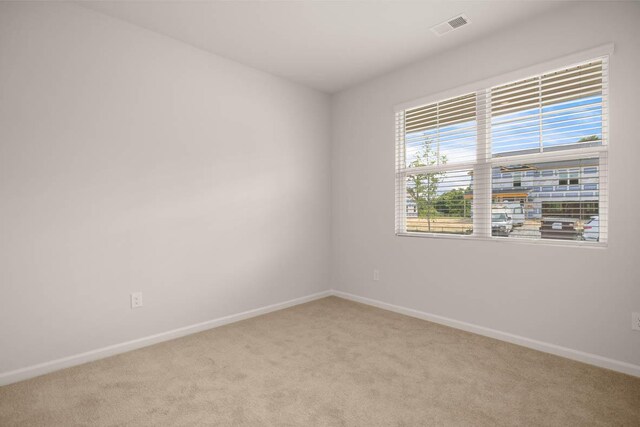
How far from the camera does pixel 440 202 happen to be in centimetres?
332

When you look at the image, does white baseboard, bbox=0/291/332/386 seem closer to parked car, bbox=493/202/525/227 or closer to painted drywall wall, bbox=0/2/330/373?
painted drywall wall, bbox=0/2/330/373

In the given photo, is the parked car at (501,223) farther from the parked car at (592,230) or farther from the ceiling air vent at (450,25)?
the ceiling air vent at (450,25)

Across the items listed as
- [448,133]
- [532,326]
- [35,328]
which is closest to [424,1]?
[448,133]

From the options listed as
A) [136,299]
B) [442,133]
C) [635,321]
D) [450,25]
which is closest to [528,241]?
[635,321]

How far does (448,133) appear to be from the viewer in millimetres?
3229

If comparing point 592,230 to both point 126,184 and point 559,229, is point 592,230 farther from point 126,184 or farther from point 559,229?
point 126,184

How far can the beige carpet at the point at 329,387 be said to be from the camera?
179 cm

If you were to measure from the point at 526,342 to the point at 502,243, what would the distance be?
797 millimetres

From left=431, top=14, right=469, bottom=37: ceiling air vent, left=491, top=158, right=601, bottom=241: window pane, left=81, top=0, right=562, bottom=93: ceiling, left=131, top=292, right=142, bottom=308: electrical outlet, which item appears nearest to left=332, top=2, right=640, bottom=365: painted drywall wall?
left=491, top=158, right=601, bottom=241: window pane

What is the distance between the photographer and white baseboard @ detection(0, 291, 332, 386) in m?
2.19

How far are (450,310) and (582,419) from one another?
56.3 inches

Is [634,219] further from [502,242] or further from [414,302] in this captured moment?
[414,302]

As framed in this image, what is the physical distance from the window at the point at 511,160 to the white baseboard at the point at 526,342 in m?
0.81

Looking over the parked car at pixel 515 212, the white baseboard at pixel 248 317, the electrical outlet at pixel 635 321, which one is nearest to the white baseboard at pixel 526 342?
the white baseboard at pixel 248 317
